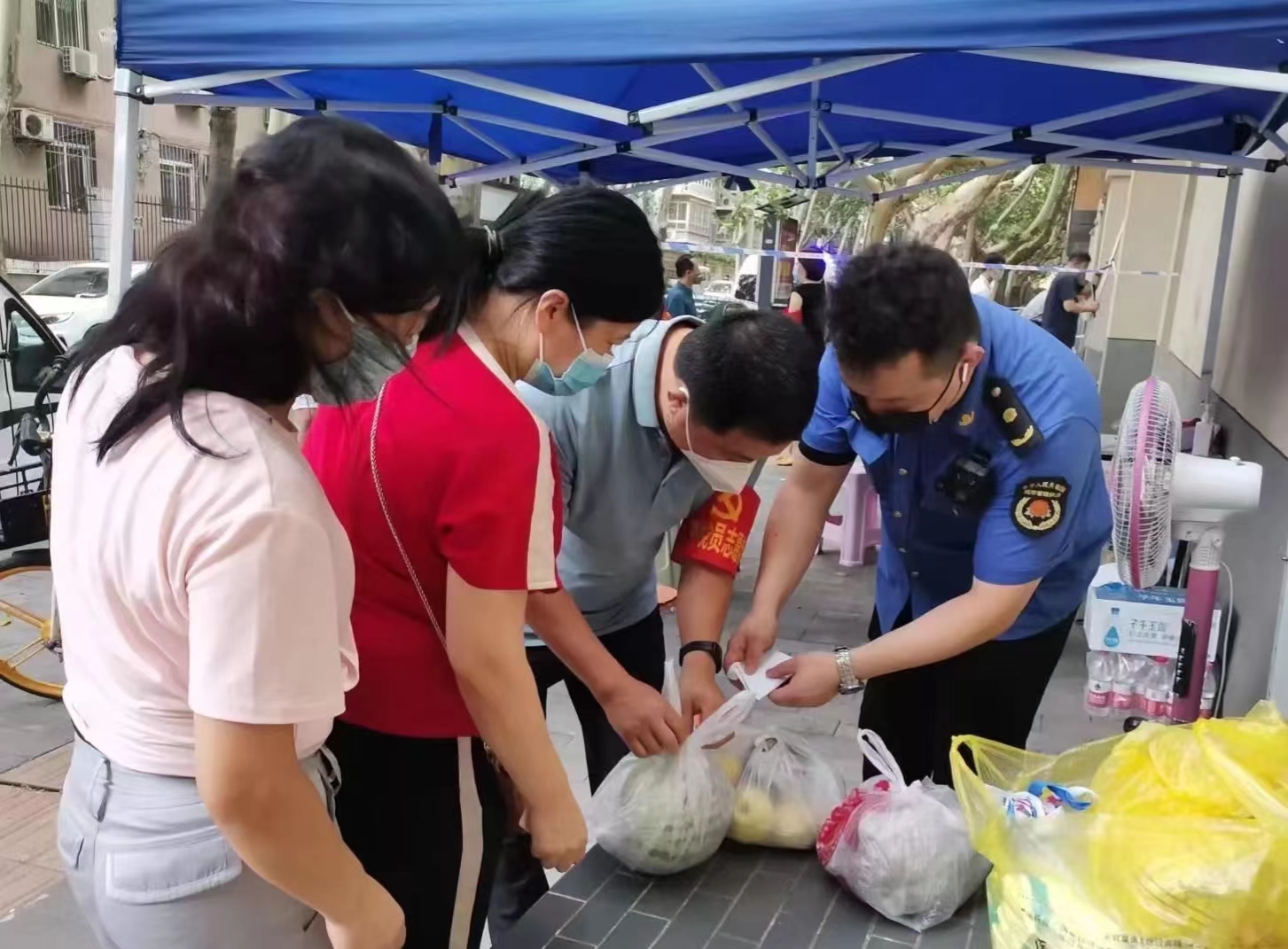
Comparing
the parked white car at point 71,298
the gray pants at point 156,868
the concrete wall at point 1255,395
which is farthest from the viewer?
the parked white car at point 71,298

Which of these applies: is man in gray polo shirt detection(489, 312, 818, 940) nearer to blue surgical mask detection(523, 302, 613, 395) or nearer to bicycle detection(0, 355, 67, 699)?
blue surgical mask detection(523, 302, 613, 395)

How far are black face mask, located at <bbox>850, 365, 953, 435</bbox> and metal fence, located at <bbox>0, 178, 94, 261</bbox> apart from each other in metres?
13.4

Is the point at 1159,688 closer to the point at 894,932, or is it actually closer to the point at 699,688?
the point at 699,688

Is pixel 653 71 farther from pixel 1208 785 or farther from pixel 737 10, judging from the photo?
pixel 1208 785

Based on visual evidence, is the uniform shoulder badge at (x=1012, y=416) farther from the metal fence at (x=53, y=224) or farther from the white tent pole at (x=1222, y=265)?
the metal fence at (x=53, y=224)

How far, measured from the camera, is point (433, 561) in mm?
1063

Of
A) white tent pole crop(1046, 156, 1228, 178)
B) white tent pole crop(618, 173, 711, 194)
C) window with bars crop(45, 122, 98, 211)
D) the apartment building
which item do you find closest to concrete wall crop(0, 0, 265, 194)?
the apartment building

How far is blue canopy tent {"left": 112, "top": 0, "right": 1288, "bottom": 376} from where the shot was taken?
2.01 metres

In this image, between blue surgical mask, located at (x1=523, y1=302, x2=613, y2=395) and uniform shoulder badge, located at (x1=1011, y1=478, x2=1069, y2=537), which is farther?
uniform shoulder badge, located at (x1=1011, y1=478, x2=1069, y2=537)

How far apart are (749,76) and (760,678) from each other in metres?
2.94

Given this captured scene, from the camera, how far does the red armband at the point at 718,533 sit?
64.5 inches

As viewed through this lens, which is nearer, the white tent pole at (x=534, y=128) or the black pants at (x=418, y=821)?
the black pants at (x=418, y=821)

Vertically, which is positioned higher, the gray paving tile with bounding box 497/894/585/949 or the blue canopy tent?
the blue canopy tent

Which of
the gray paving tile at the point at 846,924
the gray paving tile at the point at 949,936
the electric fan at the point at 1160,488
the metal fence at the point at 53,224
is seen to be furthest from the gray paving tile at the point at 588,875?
the metal fence at the point at 53,224
